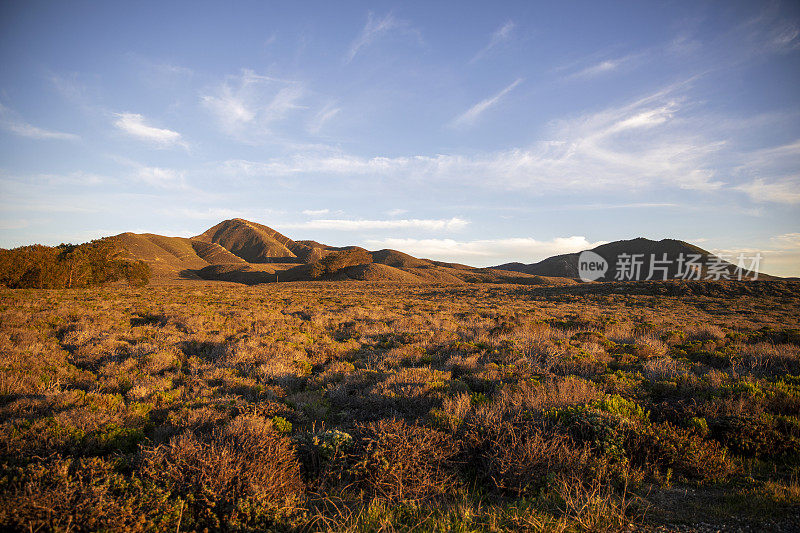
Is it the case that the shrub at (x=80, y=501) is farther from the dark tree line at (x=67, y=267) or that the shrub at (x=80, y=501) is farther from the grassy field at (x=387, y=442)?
the dark tree line at (x=67, y=267)

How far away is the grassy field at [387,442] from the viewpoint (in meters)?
3.37

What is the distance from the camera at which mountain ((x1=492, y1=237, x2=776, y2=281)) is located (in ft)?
324

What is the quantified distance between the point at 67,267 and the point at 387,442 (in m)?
54.3

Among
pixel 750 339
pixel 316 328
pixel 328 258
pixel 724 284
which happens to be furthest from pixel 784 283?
pixel 328 258

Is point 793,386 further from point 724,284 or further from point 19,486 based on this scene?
point 724,284

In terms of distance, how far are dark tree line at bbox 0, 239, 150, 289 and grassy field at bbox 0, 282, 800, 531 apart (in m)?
41.9

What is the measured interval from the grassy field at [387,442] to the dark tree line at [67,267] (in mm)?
41863

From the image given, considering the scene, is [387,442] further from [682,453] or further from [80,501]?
[682,453]

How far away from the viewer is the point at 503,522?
3322mm

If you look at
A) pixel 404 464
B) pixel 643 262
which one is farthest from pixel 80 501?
pixel 643 262

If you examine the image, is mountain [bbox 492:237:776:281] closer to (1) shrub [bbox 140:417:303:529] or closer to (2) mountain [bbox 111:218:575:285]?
(2) mountain [bbox 111:218:575:285]

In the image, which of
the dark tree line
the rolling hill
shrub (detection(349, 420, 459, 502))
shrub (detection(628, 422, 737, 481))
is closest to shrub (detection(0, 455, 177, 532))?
shrub (detection(349, 420, 459, 502))

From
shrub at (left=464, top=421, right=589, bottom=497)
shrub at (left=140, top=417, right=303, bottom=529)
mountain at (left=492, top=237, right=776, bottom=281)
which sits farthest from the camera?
mountain at (left=492, top=237, right=776, bottom=281)

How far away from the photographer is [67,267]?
138 feet
